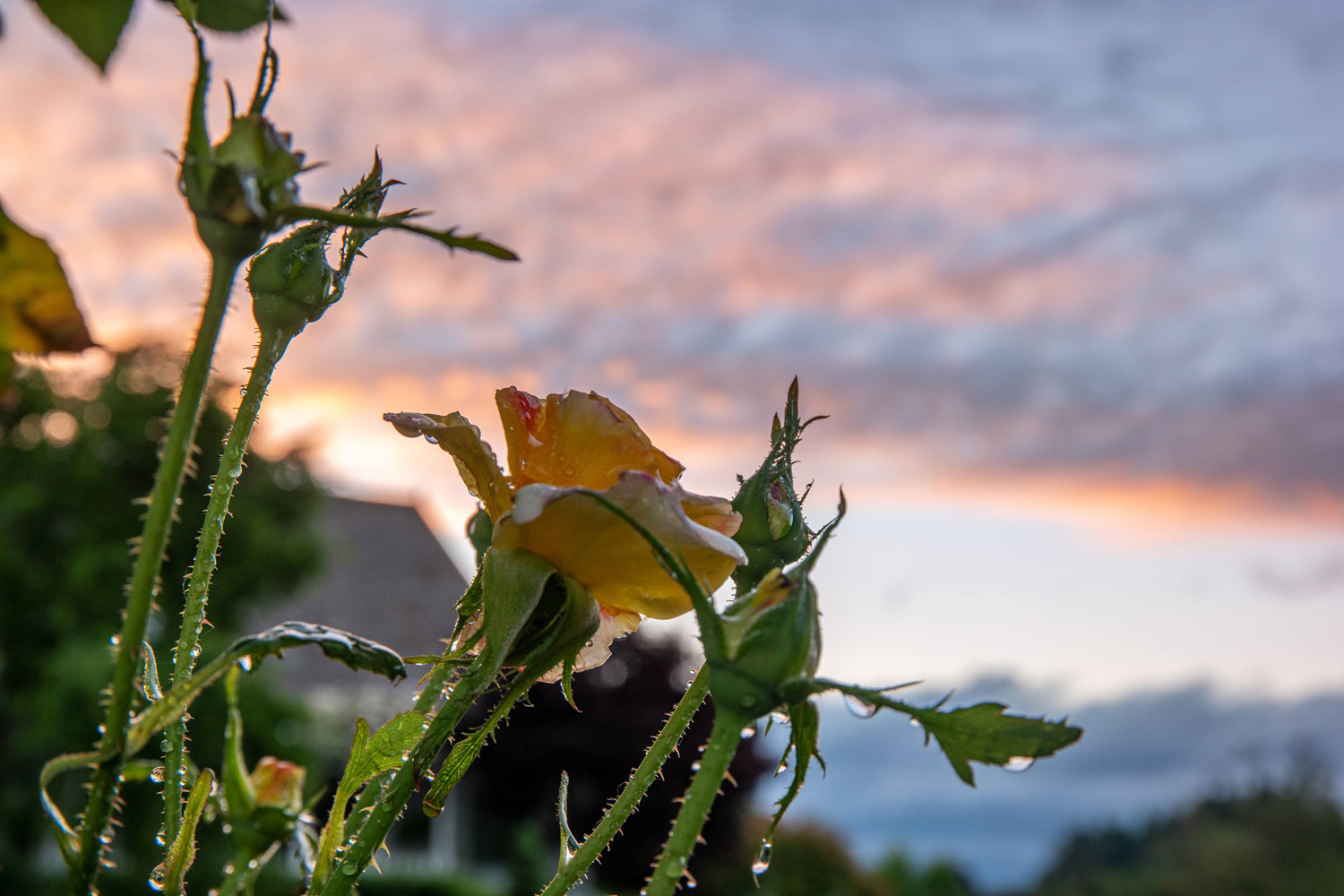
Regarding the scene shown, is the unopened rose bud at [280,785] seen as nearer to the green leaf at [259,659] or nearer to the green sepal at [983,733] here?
the green leaf at [259,659]

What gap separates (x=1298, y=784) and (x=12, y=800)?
17006 millimetres

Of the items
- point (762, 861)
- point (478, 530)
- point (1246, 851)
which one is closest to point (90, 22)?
point (478, 530)

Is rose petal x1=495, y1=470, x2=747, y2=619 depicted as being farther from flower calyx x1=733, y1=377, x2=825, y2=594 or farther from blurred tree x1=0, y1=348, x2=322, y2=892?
blurred tree x1=0, y1=348, x2=322, y2=892

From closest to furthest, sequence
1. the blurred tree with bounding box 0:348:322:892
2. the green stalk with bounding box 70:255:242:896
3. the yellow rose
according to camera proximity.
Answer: the green stalk with bounding box 70:255:242:896
the yellow rose
the blurred tree with bounding box 0:348:322:892

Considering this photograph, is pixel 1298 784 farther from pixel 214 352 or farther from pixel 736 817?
pixel 214 352

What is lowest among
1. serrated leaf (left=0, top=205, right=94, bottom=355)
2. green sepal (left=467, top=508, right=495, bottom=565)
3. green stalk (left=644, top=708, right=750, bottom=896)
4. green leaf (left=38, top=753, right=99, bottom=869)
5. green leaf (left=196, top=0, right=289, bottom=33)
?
green leaf (left=38, top=753, right=99, bottom=869)

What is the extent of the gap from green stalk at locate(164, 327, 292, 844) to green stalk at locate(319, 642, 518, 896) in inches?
2.7

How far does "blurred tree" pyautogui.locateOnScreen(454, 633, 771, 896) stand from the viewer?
11000 mm

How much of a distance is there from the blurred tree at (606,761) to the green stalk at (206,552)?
10366 mm

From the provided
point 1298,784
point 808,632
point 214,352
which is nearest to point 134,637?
point 214,352

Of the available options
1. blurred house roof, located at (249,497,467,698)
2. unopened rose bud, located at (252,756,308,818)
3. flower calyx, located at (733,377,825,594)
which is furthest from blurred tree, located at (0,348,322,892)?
flower calyx, located at (733,377,825,594)

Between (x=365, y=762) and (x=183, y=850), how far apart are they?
78mm

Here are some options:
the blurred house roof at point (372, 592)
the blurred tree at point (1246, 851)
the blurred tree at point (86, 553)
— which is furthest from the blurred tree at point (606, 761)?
the blurred tree at point (1246, 851)

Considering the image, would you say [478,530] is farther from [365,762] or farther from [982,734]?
[982,734]
